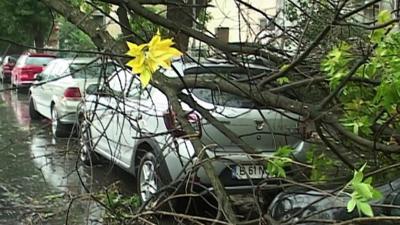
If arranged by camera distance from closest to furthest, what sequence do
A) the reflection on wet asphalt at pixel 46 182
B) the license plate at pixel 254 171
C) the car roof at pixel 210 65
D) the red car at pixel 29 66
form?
the license plate at pixel 254 171, the car roof at pixel 210 65, the reflection on wet asphalt at pixel 46 182, the red car at pixel 29 66

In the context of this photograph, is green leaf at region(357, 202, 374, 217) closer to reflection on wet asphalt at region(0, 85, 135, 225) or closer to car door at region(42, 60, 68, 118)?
reflection on wet asphalt at region(0, 85, 135, 225)

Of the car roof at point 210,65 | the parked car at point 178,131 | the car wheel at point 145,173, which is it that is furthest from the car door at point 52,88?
the car roof at point 210,65

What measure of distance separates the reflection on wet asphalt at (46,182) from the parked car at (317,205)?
1.27m

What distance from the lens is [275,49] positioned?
5488 millimetres

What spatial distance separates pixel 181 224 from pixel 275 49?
2209 millimetres

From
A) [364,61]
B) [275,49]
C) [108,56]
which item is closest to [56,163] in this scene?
[275,49]

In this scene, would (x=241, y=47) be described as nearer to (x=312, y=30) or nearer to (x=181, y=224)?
(x=312, y=30)

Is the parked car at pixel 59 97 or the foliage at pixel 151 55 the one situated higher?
the foliage at pixel 151 55

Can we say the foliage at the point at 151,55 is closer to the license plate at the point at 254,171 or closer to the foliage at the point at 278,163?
the foliage at the point at 278,163

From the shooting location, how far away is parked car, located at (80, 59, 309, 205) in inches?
175

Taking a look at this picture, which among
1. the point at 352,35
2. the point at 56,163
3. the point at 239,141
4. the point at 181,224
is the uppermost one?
the point at 352,35

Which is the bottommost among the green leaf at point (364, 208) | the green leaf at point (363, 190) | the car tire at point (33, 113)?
the car tire at point (33, 113)

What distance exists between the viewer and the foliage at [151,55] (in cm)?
252

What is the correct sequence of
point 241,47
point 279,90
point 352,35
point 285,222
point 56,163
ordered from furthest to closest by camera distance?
point 56,163 → point 352,35 → point 241,47 → point 279,90 → point 285,222
